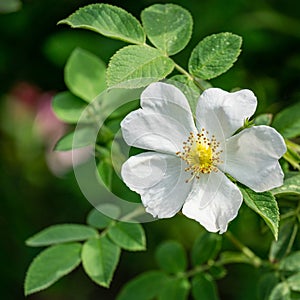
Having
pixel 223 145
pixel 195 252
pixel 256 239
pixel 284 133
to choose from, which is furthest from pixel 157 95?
pixel 256 239

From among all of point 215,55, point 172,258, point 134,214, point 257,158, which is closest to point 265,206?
point 257,158

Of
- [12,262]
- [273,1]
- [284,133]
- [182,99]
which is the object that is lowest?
[12,262]

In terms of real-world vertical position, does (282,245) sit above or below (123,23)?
below

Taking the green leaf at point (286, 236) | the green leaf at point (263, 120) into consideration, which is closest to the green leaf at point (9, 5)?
the green leaf at point (263, 120)

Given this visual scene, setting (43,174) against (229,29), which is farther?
(43,174)

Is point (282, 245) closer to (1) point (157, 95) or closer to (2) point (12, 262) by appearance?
(1) point (157, 95)

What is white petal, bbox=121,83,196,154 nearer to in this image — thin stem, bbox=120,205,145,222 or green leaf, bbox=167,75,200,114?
green leaf, bbox=167,75,200,114

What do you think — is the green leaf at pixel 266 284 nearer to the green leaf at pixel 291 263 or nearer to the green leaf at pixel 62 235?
the green leaf at pixel 291 263
